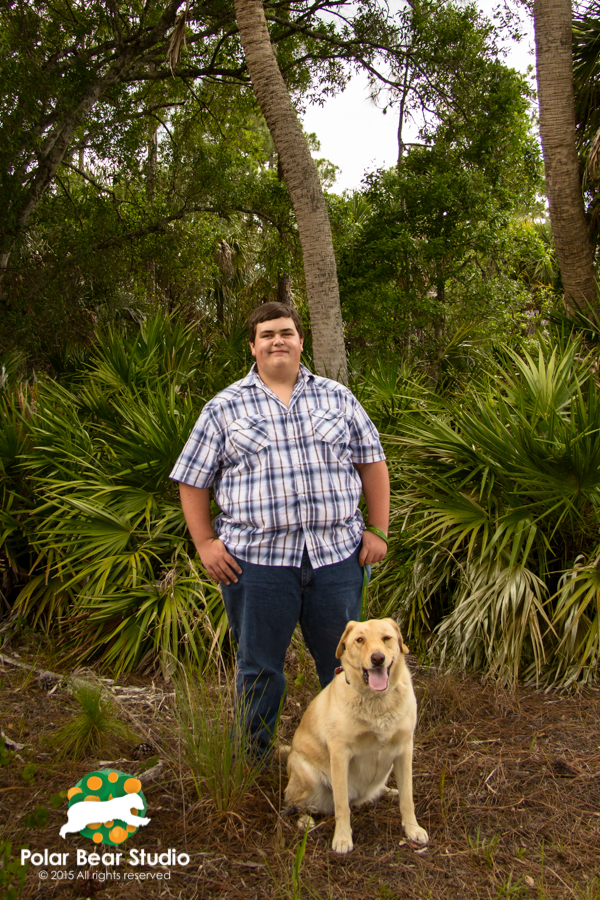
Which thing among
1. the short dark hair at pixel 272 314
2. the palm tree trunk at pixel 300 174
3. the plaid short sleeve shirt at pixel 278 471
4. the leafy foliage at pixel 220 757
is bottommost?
the leafy foliage at pixel 220 757

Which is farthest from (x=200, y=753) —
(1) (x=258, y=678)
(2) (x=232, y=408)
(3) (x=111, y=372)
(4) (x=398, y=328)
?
(4) (x=398, y=328)

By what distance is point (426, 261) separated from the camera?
39.9 ft

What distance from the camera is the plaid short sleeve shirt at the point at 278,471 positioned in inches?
114

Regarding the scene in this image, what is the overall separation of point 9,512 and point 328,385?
12.7ft

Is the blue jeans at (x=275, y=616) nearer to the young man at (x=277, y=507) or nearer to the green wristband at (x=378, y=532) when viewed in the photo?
the young man at (x=277, y=507)

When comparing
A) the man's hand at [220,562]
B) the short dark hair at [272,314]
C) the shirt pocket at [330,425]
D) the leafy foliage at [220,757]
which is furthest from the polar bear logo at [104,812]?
the short dark hair at [272,314]

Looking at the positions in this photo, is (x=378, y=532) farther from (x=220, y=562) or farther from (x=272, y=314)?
(x=272, y=314)

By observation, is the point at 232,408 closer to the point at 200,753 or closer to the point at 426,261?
the point at 200,753

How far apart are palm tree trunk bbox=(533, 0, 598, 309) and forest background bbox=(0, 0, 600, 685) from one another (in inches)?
12.3

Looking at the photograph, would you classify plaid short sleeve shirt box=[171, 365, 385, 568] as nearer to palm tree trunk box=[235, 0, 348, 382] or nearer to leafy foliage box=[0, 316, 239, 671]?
leafy foliage box=[0, 316, 239, 671]

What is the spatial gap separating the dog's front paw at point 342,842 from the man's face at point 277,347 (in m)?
1.86

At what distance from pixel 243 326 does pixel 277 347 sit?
607cm
